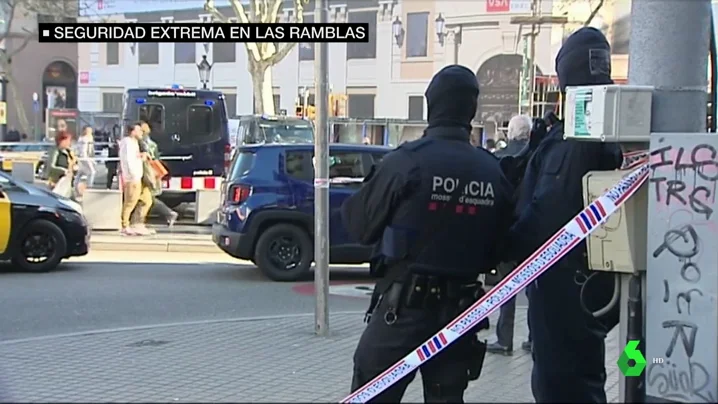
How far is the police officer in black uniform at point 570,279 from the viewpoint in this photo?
4402 mm

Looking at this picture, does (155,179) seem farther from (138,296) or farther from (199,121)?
(138,296)

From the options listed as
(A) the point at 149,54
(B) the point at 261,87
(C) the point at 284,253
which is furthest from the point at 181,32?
(A) the point at 149,54

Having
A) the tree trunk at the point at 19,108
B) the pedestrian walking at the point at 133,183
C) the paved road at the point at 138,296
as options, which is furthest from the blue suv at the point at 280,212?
the tree trunk at the point at 19,108

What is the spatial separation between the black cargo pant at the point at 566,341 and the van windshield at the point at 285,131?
16964 millimetres

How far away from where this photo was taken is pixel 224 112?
2080 cm

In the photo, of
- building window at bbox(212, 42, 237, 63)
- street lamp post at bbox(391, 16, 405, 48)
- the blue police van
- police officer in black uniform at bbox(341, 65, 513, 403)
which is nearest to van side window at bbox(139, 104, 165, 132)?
the blue police van

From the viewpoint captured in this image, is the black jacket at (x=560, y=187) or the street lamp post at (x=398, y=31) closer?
the black jacket at (x=560, y=187)

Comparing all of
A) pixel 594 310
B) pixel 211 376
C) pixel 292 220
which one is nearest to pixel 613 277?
pixel 594 310

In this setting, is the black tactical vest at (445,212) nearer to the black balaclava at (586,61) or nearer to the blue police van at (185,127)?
the black balaclava at (586,61)

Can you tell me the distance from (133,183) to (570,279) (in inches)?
470

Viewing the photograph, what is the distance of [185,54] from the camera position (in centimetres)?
4881

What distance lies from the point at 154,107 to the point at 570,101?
57.3ft

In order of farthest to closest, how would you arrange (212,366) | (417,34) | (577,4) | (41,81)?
1. (41,81)
2. (417,34)
3. (577,4)
4. (212,366)

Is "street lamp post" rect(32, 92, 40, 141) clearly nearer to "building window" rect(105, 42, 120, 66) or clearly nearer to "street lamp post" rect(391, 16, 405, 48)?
"building window" rect(105, 42, 120, 66)
